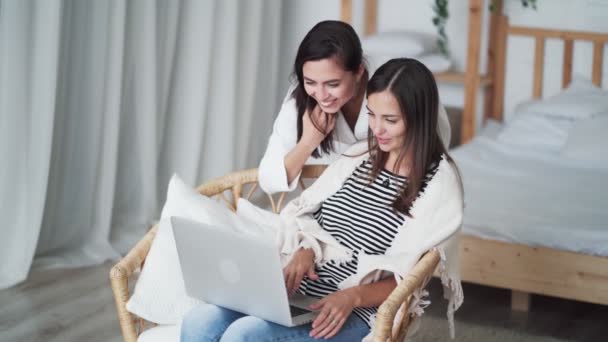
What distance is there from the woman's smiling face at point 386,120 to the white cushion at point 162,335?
570 mm

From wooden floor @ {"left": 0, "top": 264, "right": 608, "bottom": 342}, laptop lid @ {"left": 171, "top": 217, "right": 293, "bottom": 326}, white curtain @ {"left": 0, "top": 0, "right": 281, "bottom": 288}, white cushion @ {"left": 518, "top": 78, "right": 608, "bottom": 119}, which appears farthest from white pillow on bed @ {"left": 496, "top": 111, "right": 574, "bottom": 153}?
laptop lid @ {"left": 171, "top": 217, "right": 293, "bottom": 326}

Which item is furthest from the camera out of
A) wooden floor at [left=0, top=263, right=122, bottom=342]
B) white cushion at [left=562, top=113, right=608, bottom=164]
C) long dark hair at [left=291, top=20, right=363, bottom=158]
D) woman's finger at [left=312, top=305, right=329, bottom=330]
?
white cushion at [left=562, top=113, right=608, bottom=164]

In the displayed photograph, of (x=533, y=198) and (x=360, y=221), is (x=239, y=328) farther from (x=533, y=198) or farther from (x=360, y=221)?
(x=533, y=198)

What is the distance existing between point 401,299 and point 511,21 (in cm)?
270

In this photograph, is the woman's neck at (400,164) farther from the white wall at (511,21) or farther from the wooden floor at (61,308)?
the white wall at (511,21)

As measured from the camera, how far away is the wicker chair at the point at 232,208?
1562 mm

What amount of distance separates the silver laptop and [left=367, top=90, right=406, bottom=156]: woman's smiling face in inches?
14.6

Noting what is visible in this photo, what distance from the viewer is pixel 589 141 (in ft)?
11.1

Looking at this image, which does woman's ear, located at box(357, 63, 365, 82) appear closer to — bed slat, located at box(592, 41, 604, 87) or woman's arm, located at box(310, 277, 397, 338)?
woman's arm, located at box(310, 277, 397, 338)

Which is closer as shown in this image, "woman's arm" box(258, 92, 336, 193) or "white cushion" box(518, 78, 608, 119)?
"woman's arm" box(258, 92, 336, 193)

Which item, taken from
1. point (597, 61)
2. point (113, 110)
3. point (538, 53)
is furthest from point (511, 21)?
point (113, 110)

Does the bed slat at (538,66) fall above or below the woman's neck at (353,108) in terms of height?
below

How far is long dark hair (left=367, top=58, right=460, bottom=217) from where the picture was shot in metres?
1.77

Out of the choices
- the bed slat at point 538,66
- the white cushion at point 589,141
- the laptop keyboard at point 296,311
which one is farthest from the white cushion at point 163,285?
the bed slat at point 538,66
